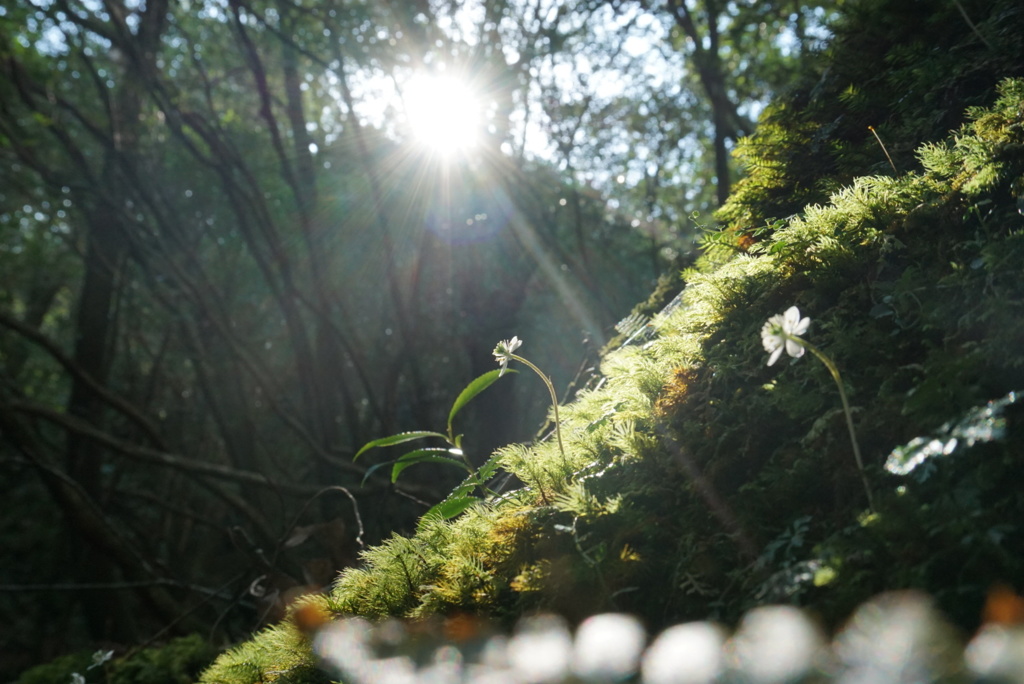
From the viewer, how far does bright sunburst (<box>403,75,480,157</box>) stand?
8758 millimetres

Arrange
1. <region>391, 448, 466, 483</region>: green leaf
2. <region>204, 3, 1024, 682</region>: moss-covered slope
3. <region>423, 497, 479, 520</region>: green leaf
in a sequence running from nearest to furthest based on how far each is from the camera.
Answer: <region>204, 3, 1024, 682</region>: moss-covered slope
<region>423, 497, 479, 520</region>: green leaf
<region>391, 448, 466, 483</region>: green leaf

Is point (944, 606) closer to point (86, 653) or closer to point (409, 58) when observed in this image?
point (86, 653)

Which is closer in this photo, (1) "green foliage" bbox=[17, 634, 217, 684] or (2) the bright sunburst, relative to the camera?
→ (1) "green foliage" bbox=[17, 634, 217, 684]

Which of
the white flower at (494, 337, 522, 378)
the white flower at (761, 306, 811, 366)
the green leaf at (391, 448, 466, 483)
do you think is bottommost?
the white flower at (761, 306, 811, 366)

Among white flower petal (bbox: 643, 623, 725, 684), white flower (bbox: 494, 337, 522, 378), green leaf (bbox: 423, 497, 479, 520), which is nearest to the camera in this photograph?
white flower petal (bbox: 643, 623, 725, 684)

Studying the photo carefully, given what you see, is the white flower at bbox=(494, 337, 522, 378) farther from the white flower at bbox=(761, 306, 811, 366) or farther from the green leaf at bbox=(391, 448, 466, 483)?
the white flower at bbox=(761, 306, 811, 366)

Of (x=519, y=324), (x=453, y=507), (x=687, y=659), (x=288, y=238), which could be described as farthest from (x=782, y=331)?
(x=288, y=238)

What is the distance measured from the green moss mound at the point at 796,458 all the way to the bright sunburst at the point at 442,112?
7534 millimetres

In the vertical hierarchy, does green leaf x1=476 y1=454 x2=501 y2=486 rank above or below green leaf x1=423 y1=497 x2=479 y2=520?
above

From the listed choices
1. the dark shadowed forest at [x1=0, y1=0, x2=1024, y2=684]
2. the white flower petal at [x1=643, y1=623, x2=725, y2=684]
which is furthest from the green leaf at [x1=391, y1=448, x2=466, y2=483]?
the white flower petal at [x1=643, y1=623, x2=725, y2=684]

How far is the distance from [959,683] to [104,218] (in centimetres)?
1120

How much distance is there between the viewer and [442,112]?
8.70m

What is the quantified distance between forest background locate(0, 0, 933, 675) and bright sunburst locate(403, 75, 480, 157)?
6.5 inches

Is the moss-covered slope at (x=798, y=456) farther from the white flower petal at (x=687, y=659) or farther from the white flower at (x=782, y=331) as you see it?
the white flower petal at (x=687, y=659)
